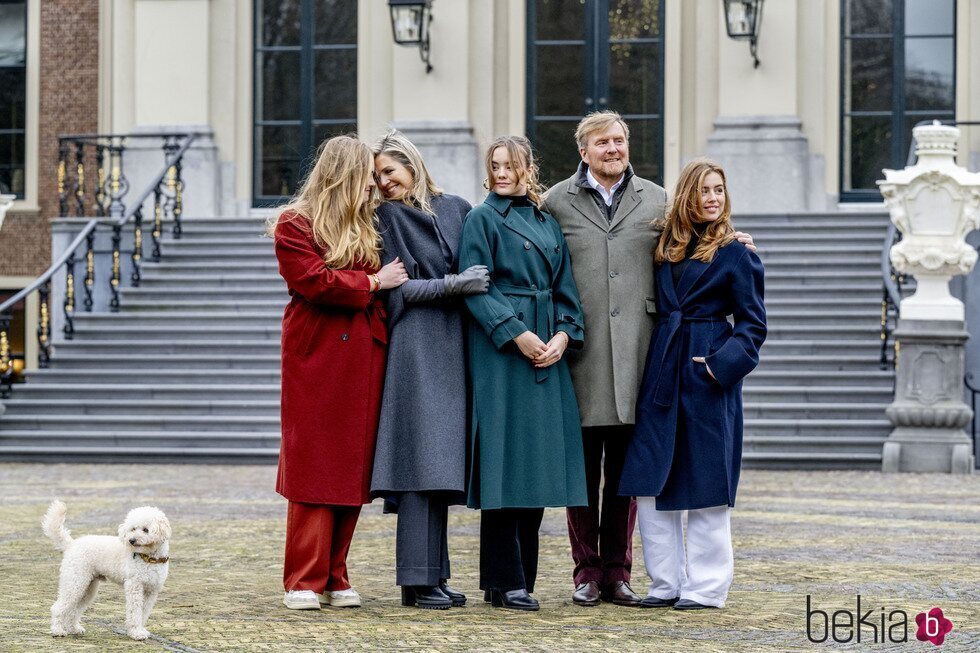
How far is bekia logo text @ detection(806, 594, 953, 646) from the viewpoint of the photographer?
5.83m

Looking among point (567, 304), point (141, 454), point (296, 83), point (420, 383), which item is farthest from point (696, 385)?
point (296, 83)

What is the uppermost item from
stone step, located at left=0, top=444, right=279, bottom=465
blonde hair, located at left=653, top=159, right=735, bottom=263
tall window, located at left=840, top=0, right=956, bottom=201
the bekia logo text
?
tall window, located at left=840, top=0, right=956, bottom=201

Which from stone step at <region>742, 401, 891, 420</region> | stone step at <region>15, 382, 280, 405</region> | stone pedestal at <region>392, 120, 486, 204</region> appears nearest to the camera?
stone step at <region>742, 401, 891, 420</region>

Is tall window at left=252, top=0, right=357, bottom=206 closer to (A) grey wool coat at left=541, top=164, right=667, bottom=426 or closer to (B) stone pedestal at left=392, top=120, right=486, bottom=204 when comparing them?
(B) stone pedestal at left=392, top=120, right=486, bottom=204

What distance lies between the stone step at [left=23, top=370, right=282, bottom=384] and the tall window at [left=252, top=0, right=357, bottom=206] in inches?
190

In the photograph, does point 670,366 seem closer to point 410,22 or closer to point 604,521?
point 604,521

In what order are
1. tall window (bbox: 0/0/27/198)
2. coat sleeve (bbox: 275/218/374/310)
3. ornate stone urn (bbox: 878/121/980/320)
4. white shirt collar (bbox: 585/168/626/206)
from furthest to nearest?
1. tall window (bbox: 0/0/27/198)
2. ornate stone urn (bbox: 878/121/980/320)
3. white shirt collar (bbox: 585/168/626/206)
4. coat sleeve (bbox: 275/218/374/310)

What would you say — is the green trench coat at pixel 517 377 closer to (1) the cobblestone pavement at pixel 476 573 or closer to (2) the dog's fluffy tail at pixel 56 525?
(1) the cobblestone pavement at pixel 476 573

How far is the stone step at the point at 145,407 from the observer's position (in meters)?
14.6

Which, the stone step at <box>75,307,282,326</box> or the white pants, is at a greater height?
the stone step at <box>75,307,282,326</box>

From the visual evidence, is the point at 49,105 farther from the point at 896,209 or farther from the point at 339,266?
the point at 339,266

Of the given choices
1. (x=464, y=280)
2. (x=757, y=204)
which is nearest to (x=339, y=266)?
(x=464, y=280)

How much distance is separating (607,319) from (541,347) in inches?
14.6

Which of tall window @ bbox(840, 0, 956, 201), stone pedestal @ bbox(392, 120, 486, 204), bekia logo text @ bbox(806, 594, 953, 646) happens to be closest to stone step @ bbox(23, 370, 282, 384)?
stone pedestal @ bbox(392, 120, 486, 204)
